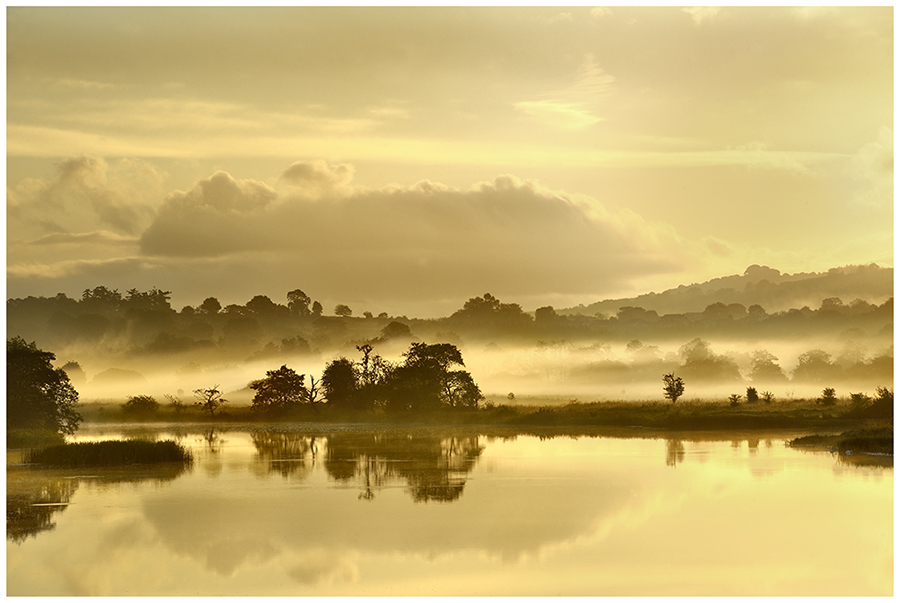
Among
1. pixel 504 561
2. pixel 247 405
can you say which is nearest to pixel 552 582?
pixel 504 561

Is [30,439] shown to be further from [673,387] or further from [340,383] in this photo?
[673,387]

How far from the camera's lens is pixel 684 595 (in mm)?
13633

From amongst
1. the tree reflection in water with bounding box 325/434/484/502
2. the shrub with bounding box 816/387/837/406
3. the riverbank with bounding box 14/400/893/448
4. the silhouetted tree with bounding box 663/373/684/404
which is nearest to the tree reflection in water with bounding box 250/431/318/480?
the tree reflection in water with bounding box 325/434/484/502

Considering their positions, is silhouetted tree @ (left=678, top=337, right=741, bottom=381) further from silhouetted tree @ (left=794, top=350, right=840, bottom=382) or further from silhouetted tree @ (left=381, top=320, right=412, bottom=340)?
silhouetted tree @ (left=381, top=320, right=412, bottom=340)

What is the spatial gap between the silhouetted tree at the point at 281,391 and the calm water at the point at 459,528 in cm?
2693

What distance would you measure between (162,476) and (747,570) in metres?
16.0

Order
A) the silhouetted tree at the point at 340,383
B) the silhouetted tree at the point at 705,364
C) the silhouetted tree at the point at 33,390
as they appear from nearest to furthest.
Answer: the silhouetted tree at the point at 33,390 → the silhouetted tree at the point at 340,383 → the silhouetted tree at the point at 705,364

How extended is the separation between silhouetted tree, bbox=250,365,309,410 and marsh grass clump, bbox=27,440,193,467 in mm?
25897

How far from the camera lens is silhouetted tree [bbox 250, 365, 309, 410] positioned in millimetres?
54562

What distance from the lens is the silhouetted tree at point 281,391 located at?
54.6 m

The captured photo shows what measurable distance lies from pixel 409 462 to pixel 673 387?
28.3 metres

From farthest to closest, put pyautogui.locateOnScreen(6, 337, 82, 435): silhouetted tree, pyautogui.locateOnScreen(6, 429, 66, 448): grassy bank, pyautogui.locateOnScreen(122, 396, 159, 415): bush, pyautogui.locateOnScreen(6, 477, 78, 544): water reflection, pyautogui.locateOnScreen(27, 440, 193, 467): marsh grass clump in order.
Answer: pyautogui.locateOnScreen(122, 396, 159, 415): bush → pyautogui.locateOnScreen(6, 337, 82, 435): silhouetted tree → pyautogui.locateOnScreen(6, 429, 66, 448): grassy bank → pyautogui.locateOnScreen(27, 440, 193, 467): marsh grass clump → pyautogui.locateOnScreen(6, 477, 78, 544): water reflection

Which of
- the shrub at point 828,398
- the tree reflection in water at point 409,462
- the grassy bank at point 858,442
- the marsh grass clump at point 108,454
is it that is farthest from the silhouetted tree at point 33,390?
the shrub at point 828,398

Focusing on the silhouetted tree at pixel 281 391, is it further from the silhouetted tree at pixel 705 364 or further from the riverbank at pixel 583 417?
the silhouetted tree at pixel 705 364
